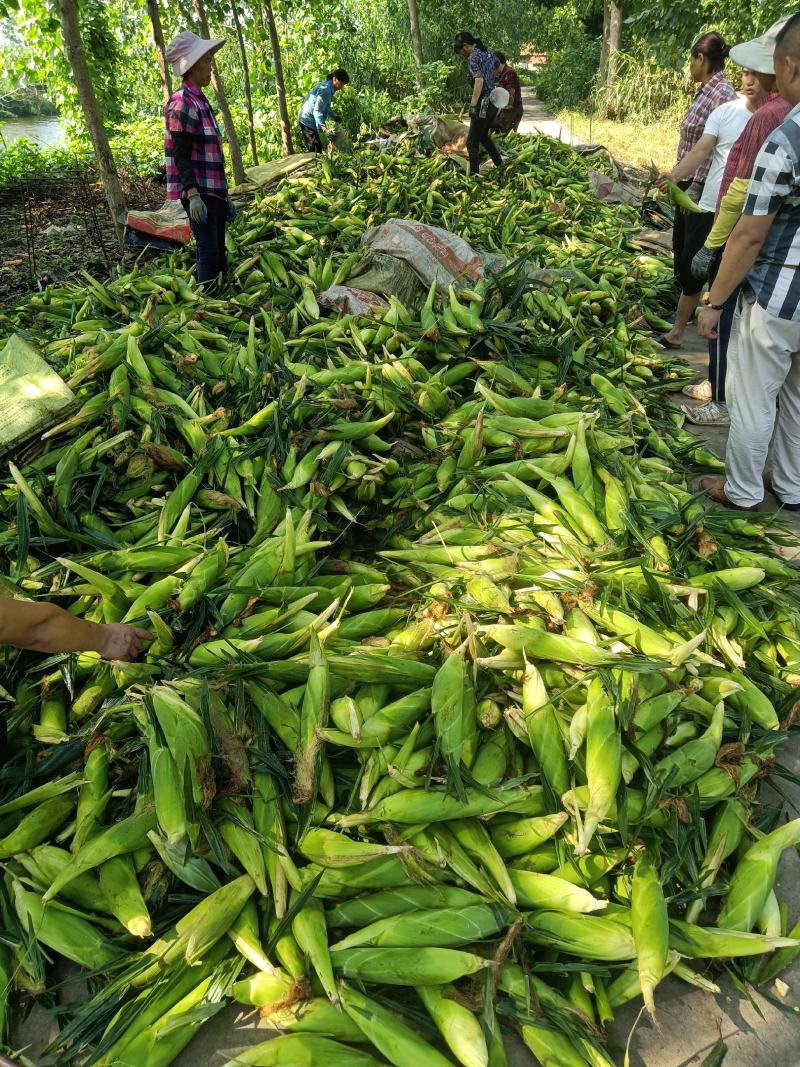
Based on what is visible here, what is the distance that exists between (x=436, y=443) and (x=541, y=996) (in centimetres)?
208

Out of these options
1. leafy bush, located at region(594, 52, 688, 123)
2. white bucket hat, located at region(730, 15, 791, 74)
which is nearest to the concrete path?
leafy bush, located at region(594, 52, 688, 123)

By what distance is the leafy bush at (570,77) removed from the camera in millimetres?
21484

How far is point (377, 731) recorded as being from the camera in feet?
5.74

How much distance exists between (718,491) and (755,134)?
1.87 metres

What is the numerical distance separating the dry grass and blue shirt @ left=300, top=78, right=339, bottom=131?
558 cm

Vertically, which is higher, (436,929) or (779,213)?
(779,213)

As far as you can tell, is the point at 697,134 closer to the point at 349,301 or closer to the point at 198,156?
the point at 349,301

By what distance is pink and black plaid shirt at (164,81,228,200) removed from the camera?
4.52 metres

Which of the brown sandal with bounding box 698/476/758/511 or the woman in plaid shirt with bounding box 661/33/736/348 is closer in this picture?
the brown sandal with bounding box 698/476/758/511

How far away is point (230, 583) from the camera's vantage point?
7.09 ft

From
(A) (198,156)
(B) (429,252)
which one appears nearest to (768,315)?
(B) (429,252)

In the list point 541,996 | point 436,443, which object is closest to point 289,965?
point 541,996

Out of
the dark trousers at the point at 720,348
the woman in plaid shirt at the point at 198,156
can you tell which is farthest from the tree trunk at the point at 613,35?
the dark trousers at the point at 720,348

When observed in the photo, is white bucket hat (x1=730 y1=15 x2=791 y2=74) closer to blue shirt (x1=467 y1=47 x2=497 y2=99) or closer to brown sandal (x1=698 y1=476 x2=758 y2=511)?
brown sandal (x1=698 y1=476 x2=758 y2=511)
